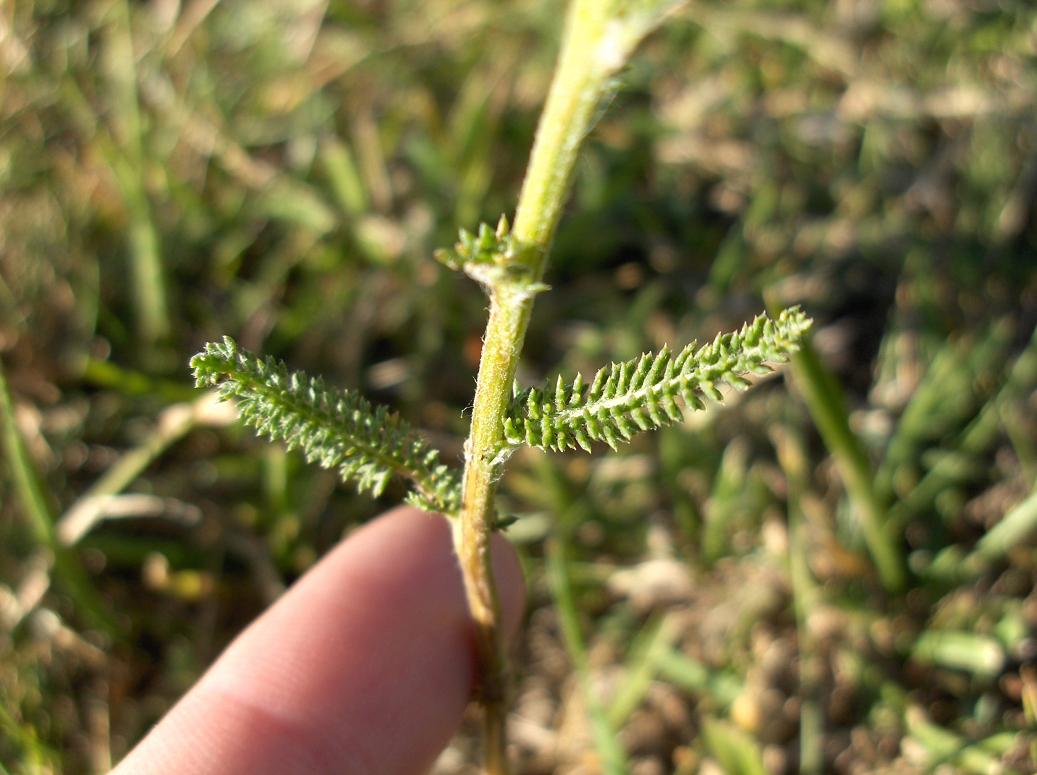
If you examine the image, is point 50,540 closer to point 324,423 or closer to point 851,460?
point 324,423

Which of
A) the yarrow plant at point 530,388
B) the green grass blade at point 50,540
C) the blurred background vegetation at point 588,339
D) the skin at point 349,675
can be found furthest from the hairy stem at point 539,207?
the green grass blade at point 50,540

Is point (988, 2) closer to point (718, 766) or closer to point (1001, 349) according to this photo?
point (1001, 349)

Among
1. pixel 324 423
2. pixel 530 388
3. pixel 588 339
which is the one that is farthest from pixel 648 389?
pixel 588 339

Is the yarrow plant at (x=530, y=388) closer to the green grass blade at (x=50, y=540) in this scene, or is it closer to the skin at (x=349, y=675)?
the skin at (x=349, y=675)

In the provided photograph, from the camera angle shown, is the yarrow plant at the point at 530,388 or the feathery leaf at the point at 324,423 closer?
the yarrow plant at the point at 530,388

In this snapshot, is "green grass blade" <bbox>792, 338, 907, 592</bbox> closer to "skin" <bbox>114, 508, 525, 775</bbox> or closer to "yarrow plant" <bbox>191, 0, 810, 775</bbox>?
"skin" <bbox>114, 508, 525, 775</bbox>

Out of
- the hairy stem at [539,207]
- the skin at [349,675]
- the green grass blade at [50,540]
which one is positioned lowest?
the skin at [349,675]

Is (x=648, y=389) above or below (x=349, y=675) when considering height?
above
